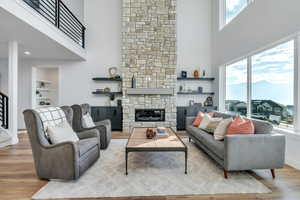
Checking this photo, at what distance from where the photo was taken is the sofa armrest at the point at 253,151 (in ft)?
7.50

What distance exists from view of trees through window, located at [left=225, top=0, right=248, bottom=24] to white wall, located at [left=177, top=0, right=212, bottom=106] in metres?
0.94

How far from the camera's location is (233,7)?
505 centimetres

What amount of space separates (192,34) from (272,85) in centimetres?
371

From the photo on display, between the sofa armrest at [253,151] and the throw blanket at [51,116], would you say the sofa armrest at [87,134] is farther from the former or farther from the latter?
the sofa armrest at [253,151]

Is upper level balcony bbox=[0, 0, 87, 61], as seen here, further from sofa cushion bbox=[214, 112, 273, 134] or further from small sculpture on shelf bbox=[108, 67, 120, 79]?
sofa cushion bbox=[214, 112, 273, 134]

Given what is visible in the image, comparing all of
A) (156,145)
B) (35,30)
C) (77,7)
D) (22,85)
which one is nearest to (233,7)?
(156,145)

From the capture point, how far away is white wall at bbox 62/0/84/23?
5.66m

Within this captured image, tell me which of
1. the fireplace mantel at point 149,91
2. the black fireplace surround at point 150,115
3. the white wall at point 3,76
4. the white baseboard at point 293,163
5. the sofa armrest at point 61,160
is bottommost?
the white baseboard at point 293,163

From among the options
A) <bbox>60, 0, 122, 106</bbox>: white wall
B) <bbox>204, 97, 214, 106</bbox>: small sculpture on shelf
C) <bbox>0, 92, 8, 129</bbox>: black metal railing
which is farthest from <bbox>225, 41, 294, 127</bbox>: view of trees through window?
<bbox>0, 92, 8, 129</bbox>: black metal railing

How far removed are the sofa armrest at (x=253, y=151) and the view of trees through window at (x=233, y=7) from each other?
3.76 m

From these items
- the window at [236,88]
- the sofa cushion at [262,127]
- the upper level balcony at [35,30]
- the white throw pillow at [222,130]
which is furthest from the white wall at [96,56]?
the sofa cushion at [262,127]

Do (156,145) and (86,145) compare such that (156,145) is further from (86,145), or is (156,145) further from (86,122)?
(86,122)

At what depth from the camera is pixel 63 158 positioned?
7.25 ft

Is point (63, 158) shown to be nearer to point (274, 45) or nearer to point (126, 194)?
point (126, 194)
